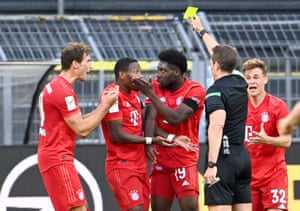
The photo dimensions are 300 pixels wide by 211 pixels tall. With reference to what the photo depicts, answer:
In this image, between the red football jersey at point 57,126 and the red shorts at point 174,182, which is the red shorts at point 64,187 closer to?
the red football jersey at point 57,126

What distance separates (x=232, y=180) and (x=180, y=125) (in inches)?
40.1

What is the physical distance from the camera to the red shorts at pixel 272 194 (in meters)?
10.2

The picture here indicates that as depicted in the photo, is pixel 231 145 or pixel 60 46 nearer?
pixel 231 145

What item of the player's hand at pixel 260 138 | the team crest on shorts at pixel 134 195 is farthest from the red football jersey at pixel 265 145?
the team crest on shorts at pixel 134 195

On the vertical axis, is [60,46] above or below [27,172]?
above

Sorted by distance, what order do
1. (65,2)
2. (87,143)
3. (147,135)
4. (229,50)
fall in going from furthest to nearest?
(65,2) → (87,143) → (147,135) → (229,50)

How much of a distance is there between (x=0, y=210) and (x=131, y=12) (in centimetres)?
1052

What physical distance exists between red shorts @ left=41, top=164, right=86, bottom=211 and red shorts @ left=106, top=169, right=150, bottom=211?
70 centimetres

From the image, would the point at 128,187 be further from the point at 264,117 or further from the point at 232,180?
the point at 264,117

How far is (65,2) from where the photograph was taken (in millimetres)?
20922

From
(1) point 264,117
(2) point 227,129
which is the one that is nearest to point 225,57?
(2) point 227,129

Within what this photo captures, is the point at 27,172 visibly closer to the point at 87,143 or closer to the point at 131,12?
the point at 87,143

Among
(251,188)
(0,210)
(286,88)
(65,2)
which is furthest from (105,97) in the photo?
(65,2)

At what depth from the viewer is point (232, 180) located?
366 inches
